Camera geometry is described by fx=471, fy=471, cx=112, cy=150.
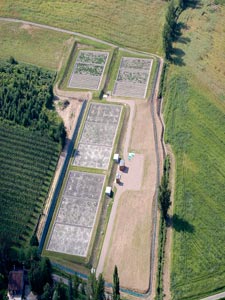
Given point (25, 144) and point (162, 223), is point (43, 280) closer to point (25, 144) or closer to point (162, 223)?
point (162, 223)

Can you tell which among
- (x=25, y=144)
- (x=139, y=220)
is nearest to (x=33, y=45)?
(x=25, y=144)

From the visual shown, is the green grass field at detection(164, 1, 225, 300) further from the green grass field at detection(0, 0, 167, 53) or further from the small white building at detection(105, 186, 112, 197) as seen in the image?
the small white building at detection(105, 186, 112, 197)

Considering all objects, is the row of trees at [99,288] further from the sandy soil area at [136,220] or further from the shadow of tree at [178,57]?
the shadow of tree at [178,57]

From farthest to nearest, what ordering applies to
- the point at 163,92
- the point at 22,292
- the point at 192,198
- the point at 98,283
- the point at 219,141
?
A: 1. the point at 163,92
2. the point at 219,141
3. the point at 192,198
4. the point at 22,292
5. the point at 98,283

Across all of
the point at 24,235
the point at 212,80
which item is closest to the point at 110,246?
the point at 24,235

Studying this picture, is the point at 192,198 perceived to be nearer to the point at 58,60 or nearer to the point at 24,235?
the point at 24,235

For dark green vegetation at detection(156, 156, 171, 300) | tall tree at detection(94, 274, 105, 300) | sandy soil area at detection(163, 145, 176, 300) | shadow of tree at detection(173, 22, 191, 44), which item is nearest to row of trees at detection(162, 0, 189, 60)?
shadow of tree at detection(173, 22, 191, 44)
